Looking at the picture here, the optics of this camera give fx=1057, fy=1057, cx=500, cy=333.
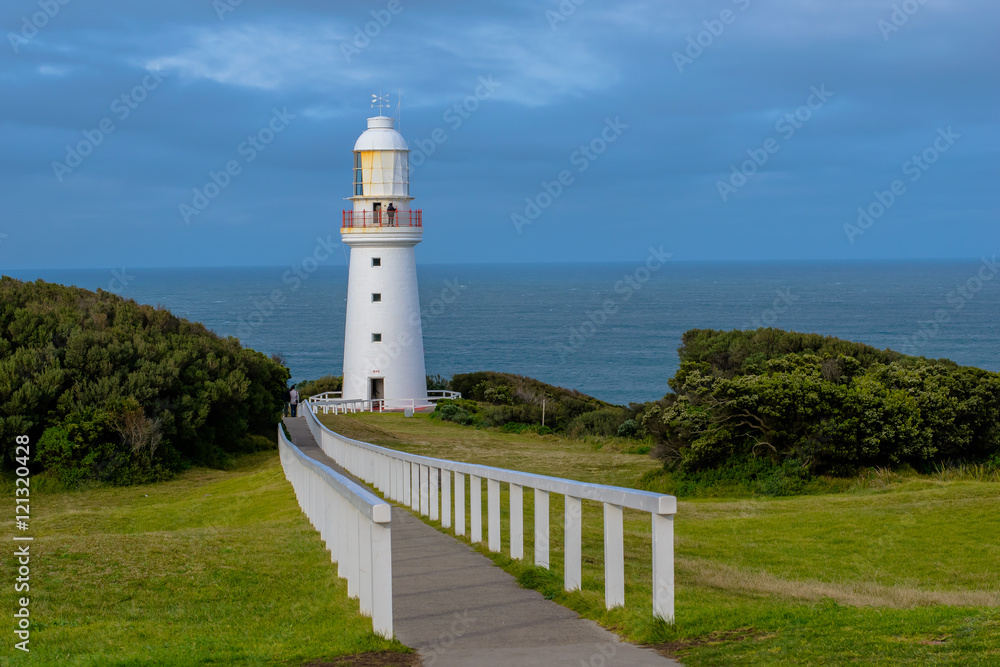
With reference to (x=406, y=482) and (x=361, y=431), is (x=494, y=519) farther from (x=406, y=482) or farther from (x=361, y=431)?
(x=361, y=431)

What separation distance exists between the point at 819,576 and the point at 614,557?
16.0 ft

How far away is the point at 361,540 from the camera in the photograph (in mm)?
7906

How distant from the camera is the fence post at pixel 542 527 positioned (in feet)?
30.1

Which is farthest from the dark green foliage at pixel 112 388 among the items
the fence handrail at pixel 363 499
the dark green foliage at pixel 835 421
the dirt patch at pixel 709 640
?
the dirt patch at pixel 709 640

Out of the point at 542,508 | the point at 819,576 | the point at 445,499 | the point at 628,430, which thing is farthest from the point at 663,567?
the point at 628,430

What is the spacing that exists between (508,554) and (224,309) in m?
132

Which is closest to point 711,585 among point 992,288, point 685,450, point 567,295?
point 685,450

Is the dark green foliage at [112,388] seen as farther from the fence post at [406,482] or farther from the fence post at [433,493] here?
the fence post at [433,493]

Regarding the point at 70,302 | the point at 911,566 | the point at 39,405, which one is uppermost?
the point at 70,302

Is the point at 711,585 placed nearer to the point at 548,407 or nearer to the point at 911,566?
the point at 911,566

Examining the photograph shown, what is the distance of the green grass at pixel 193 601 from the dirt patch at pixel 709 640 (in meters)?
1.76

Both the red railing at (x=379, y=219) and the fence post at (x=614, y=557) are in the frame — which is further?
the red railing at (x=379, y=219)

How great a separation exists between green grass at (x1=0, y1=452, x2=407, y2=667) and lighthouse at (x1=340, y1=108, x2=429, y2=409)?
78.8ft

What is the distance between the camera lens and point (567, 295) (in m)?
180
